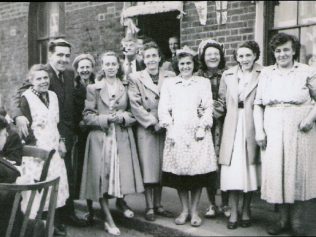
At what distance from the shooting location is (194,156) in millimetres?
4453

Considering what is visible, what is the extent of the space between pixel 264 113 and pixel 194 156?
0.74 metres

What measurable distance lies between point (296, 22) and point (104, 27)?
3.32 meters

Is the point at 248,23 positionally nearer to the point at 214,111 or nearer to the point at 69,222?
the point at 214,111

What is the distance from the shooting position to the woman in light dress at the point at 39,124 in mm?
4375

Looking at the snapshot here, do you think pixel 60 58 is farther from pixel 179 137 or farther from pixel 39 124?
pixel 179 137

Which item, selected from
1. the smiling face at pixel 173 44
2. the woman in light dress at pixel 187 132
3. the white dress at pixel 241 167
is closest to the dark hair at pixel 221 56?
the woman in light dress at pixel 187 132

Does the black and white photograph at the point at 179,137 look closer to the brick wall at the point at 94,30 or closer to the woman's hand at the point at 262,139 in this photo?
the woman's hand at the point at 262,139

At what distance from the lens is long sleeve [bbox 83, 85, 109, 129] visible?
4.62m

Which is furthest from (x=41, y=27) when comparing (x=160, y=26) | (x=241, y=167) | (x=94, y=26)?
(x=241, y=167)

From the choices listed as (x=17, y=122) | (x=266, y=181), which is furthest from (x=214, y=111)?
(x=17, y=122)

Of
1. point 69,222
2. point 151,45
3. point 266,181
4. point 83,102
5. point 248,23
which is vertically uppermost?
point 248,23

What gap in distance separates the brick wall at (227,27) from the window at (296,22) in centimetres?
21

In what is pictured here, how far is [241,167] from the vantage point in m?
4.38

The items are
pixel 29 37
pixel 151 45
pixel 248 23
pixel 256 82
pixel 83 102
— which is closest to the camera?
pixel 256 82
